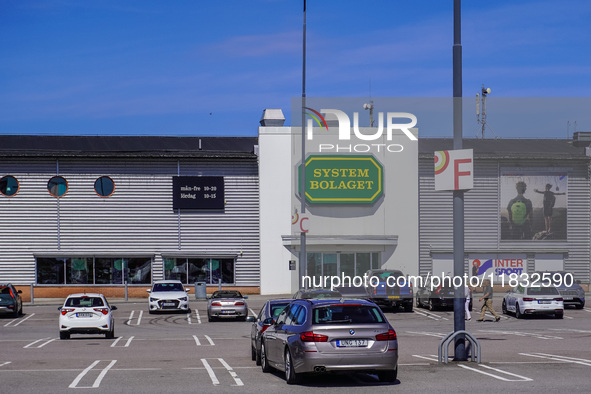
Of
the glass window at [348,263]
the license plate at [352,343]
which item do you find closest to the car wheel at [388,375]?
the license plate at [352,343]

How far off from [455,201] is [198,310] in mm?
25885

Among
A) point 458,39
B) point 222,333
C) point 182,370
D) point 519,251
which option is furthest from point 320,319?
point 519,251

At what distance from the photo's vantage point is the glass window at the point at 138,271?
5112 cm

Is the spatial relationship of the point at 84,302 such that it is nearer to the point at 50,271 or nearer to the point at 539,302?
the point at 539,302

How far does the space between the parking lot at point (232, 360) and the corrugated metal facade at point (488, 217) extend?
1632 centimetres

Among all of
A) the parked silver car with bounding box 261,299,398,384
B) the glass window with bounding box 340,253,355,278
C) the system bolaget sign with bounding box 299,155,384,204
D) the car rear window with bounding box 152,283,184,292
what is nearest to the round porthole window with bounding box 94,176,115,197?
the system bolaget sign with bounding box 299,155,384,204

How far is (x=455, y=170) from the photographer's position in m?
17.8

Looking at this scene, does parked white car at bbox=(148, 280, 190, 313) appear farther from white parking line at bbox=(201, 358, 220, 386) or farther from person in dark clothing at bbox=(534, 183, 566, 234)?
person in dark clothing at bbox=(534, 183, 566, 234)

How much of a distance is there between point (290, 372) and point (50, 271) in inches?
1522

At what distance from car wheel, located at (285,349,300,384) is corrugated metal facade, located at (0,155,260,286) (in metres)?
36.4

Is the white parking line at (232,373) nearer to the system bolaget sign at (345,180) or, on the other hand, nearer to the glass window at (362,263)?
the system bolaget sign at (345,180)

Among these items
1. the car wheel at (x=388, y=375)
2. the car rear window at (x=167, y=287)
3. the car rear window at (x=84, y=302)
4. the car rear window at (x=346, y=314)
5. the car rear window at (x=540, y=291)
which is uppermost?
the car rear window at (x=346, y=314)

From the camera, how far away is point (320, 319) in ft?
48.4

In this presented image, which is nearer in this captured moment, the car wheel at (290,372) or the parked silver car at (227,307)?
A: the car wheel at (290,372)
